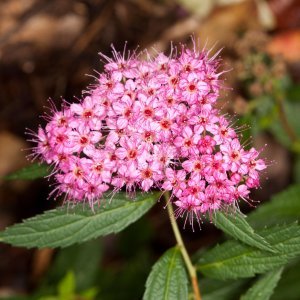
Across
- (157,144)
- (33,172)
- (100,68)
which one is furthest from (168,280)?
(100,68)

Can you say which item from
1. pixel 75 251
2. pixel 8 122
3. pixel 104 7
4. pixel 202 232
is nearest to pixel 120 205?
pixel 75 251

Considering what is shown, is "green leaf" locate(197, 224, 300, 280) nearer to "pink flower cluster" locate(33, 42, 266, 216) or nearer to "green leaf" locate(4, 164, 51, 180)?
"pink flower cluster" locate(33, 42, 266, 216)

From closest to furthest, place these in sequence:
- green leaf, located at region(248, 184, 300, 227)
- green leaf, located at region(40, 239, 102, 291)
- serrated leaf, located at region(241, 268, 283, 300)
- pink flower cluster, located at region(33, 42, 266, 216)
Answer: pink flower cluster, located at region(33, 42, 266, 216) < serrated leaf, located at region(241, 268, 283, 300) < green leaf, located at region(248, 184, 300, 227) < green leaf, located at region(40, 239, 102, 291)

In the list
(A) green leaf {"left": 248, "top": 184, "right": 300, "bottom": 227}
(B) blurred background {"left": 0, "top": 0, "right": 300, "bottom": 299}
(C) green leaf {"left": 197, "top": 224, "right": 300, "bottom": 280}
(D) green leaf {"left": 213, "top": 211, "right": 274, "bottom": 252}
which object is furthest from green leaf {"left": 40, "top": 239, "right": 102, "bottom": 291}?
(D) green leaf {"left": 213, "top": 211, "right": 274, "bottom": 252}

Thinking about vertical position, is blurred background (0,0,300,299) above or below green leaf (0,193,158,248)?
above

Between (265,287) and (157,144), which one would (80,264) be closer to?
(265,287)

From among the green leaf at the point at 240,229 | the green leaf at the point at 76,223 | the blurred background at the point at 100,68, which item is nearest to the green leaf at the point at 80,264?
the blurred background at the point at 100,68

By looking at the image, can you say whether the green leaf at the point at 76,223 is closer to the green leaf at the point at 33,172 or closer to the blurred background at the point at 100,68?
the green leaf at the point at 33,172
